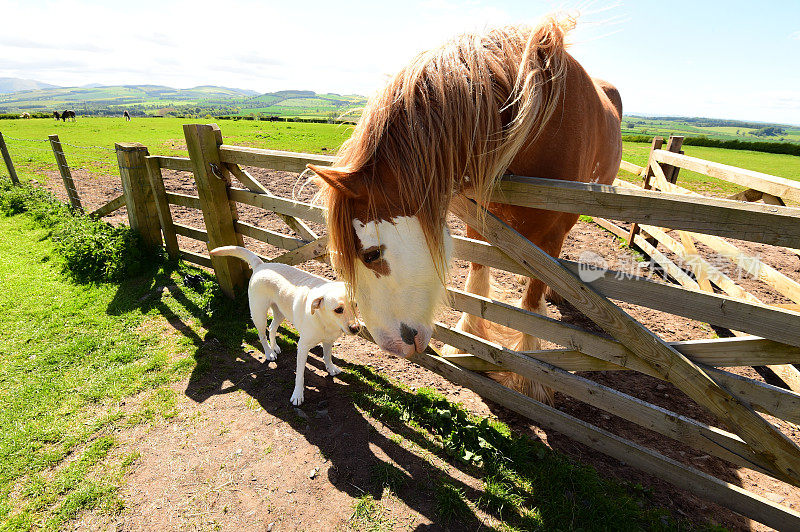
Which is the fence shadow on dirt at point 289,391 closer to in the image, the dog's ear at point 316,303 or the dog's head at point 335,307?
the dog's head at point 335,307

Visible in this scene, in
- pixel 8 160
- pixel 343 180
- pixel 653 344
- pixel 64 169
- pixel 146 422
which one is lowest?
pixel 146 422

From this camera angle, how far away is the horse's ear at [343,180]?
1700 millimetres

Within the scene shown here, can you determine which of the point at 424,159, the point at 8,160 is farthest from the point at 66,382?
the point at 8,160

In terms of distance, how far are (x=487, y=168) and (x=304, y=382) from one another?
108 inches

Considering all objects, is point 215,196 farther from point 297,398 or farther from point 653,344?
point 653,344

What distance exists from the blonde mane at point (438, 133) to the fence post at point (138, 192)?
4784 mm

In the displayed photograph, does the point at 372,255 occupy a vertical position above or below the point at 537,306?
above

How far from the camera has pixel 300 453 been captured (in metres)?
2.93

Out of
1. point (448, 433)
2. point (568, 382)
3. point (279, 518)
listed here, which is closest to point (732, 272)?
point (568, 382)

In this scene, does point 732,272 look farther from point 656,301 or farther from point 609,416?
point 656,301

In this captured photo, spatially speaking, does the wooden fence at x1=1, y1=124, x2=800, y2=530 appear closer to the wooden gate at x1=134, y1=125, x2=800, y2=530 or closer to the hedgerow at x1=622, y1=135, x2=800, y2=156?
the wooden gate at x1=134, y1=125, x2=800, y2=530

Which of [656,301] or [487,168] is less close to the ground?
[487,168]

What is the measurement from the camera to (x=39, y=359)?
3863 millimetres

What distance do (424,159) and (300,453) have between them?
247 centimetres
